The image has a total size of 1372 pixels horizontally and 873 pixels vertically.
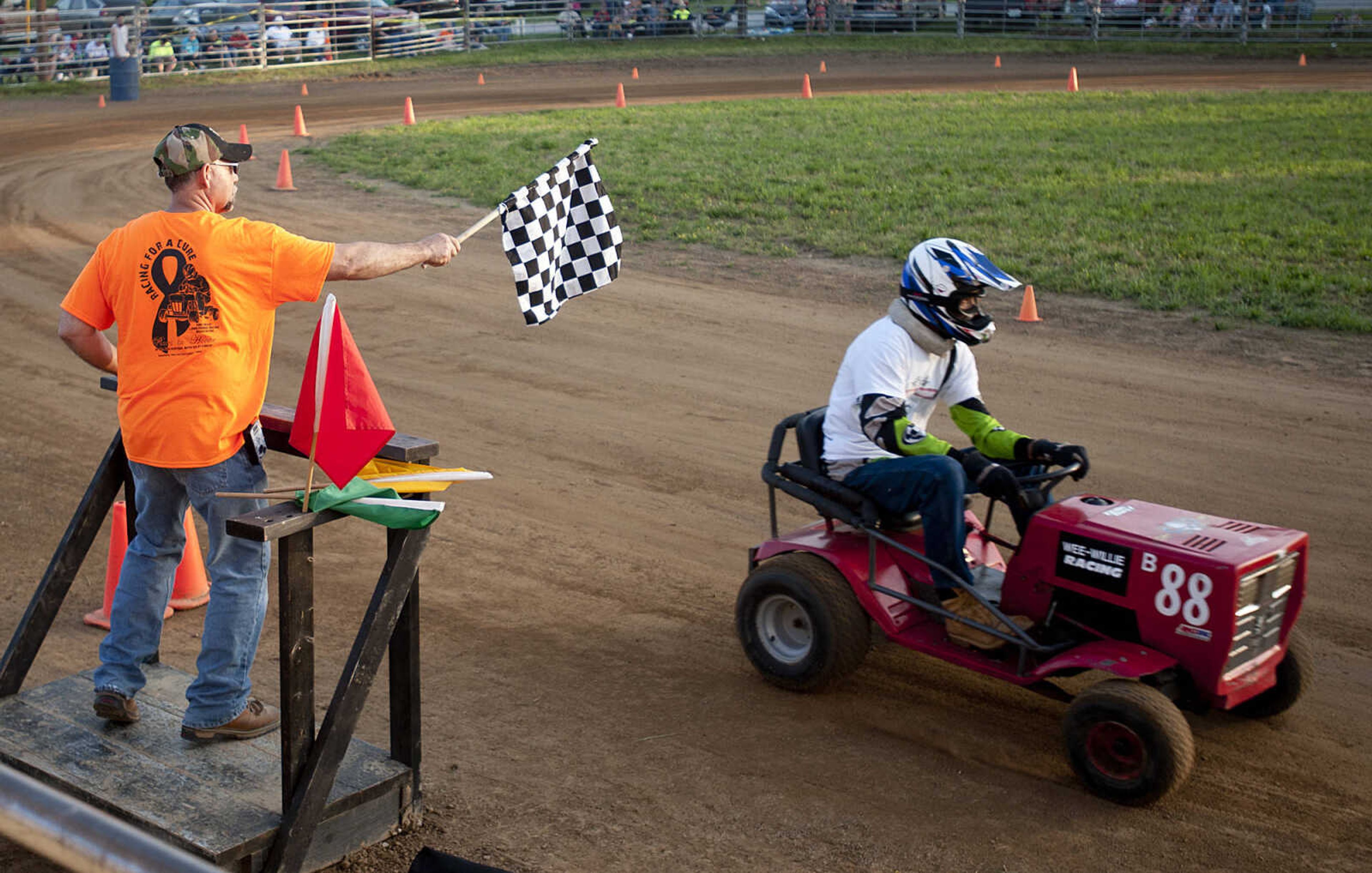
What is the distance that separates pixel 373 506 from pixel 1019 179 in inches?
539

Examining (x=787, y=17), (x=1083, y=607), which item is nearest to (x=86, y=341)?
(x=1083, y=607)

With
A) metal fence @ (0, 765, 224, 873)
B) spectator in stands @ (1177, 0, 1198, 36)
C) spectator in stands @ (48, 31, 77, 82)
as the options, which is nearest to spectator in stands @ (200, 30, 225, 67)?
spectator in stands @ (48, 31, 77, 82)

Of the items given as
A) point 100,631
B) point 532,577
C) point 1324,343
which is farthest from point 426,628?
point 1324,343

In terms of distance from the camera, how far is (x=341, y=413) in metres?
3.75

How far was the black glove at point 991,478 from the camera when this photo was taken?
15.9ft

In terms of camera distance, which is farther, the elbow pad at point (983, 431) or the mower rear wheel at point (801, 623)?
the elbow pad at point (983, 431)

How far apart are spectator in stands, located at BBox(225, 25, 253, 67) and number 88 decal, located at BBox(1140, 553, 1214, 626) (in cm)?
3104

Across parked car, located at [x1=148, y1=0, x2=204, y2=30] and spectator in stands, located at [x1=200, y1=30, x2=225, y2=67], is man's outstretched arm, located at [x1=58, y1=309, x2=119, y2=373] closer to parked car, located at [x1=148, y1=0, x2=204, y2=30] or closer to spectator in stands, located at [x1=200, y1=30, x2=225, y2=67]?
spectator in stands, located at [x1=200, y1=30, x2=225, y2=67]

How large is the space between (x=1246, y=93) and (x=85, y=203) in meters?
19.0

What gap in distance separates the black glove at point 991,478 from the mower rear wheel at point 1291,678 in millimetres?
1139

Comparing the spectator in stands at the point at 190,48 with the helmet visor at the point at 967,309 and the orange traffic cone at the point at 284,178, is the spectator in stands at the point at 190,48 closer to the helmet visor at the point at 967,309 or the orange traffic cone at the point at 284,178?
the orange traffic cone at the point at 284,178

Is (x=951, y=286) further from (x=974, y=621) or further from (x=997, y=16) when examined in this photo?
(x=997, y=16)

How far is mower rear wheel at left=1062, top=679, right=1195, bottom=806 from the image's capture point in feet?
14.4

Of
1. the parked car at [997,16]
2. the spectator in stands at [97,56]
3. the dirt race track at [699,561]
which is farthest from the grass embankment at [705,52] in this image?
the dirt race track at [699,561]
